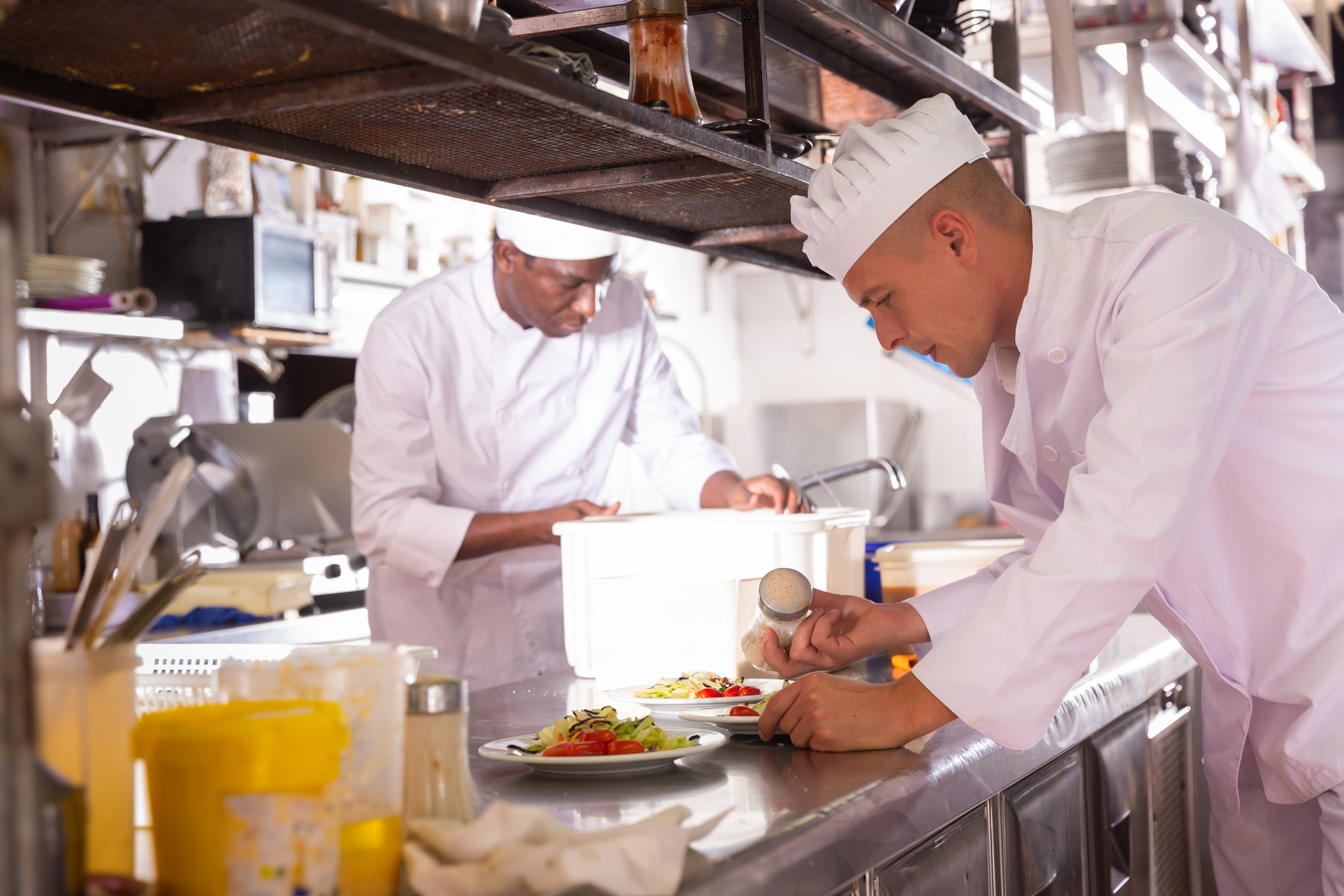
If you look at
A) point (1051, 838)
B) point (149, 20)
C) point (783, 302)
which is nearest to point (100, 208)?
point (149, 20)

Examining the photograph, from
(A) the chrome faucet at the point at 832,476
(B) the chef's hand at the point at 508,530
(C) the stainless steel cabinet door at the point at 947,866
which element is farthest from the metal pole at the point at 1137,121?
(C) the stainless steel cabinet door at the point at 947,866

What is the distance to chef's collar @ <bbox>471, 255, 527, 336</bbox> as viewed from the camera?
2.68 m

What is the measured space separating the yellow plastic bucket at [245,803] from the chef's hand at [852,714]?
67 cm

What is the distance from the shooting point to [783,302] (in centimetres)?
807

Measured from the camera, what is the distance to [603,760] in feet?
4.14

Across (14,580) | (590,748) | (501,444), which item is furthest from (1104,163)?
(14,580)

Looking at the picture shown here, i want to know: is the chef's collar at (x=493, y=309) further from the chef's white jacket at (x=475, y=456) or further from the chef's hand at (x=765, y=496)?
the chef's hand at (x=765, y=496)

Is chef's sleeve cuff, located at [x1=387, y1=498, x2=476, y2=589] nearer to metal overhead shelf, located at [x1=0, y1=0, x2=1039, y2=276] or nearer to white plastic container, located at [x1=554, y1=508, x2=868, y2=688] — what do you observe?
white plastic container, located at [x1=554, y1=508, x2=868, y2=688]

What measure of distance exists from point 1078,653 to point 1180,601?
28cm

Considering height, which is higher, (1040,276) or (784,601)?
(1040,276)

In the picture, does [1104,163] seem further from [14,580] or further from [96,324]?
[14,580]

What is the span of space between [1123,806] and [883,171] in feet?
3.64

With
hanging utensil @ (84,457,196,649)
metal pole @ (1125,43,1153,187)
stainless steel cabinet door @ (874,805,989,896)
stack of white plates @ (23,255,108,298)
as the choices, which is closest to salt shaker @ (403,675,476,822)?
hanging utensil @ (84,457,196,649)

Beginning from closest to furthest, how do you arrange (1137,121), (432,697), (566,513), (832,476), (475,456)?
(432,697), (566,513), (475,456), (832,476), (1137,121)
